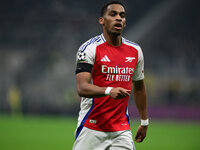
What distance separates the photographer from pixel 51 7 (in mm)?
29062

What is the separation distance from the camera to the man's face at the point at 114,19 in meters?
4.55

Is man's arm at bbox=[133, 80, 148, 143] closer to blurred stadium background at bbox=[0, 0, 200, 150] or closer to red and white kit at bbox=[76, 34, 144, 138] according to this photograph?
red and white kit at bbox=[76, 34, 144, 138]

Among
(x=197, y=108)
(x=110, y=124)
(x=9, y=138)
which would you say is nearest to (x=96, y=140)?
(x=110, y=124)

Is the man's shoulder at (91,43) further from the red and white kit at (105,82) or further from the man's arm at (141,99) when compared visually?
the man's arm at (141,99)

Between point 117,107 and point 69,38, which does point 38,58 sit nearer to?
point 69,38

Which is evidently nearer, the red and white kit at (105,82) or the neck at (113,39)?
the red and white kit at (105,82)

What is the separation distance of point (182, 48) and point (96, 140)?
858 inches

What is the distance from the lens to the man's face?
4.55 meters

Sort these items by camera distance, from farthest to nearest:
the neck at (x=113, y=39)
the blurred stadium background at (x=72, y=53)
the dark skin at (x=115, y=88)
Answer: the blurred stadium background at (x=72, y=53), the neck at (x=113, y=39), the dark skin at (x=115, y=88)

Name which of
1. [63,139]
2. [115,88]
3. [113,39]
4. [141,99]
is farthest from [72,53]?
[115,88]

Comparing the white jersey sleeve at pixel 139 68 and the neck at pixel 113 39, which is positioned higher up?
the neck at pixel 113 39

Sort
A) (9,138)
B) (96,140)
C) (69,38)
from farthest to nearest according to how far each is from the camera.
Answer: (69,38), (9,138), (96,140)

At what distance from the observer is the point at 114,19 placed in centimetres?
455

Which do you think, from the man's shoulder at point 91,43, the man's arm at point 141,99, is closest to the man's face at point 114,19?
the man's shoulder at point 91,43
